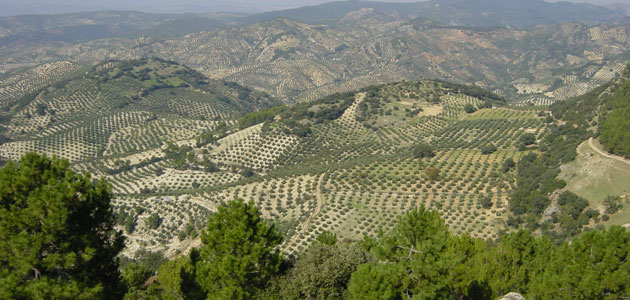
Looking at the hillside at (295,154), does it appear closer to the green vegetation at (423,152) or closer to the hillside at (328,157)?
the hillside at (328,157)

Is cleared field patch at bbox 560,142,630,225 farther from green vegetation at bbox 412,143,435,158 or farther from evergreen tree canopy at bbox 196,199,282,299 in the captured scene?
evergreen tree canopy at bbox 196,199,282,299

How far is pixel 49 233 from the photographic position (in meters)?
15.6

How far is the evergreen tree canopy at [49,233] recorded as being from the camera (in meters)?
14.9

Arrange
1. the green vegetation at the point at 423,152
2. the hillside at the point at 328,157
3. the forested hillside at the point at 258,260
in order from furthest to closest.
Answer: the green vegetation at the point at 423,152 < the hillside at the point at 328,157 < the forested hillside at the point at 258,260

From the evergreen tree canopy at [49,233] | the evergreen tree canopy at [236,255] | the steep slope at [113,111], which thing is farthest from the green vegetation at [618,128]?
the steep slope at [113,111]

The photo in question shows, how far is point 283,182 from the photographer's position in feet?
206

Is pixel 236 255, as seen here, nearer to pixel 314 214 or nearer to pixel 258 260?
pixel 258 260

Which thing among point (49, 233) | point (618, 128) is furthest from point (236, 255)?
point (618, 128)

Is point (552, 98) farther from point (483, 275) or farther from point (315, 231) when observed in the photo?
point (483, 275)

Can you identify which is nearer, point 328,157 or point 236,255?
point 236,255

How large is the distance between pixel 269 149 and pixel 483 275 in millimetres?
69616

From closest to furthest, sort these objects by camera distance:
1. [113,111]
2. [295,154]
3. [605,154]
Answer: [605,154]
[295,154]
[113,111]

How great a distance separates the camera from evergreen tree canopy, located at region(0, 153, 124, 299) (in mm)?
14859

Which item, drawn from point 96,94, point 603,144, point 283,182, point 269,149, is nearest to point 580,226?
point 603,144
